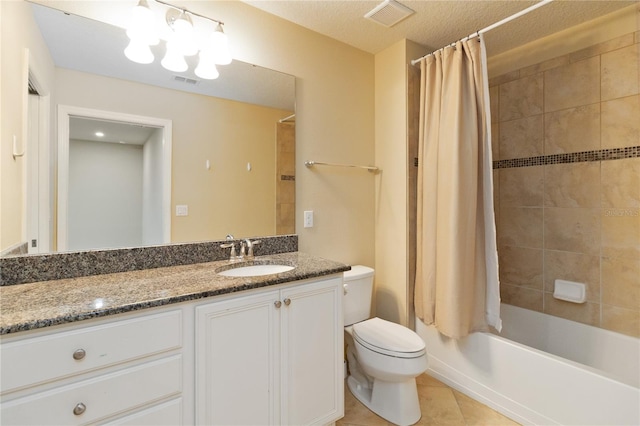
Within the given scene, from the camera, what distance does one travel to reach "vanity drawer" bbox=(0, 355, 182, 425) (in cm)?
87

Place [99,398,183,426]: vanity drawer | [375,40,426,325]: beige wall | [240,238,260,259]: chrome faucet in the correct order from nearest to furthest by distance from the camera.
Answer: [99,398,183,426]: vanity drawer < [240,238,260,259]: chrome faucet < [375,40,426,325]: beige wall

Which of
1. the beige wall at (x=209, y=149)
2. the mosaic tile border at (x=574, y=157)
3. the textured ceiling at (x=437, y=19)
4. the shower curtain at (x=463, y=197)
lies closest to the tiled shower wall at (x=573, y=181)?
the mosaic tile border at (x=574, y=157)

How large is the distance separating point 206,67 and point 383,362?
6.20 ft

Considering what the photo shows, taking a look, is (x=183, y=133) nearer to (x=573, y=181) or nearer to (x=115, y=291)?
(x=115, y=291)

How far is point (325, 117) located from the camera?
2.13 m

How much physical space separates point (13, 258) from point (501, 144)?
10.3ft

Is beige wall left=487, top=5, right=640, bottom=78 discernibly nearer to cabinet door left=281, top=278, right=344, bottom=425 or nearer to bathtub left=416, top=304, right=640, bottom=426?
bathtub left=416, top=304, right=640, bottom=426

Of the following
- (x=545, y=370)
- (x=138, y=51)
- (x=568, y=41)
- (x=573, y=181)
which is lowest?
(x=545, y=370)

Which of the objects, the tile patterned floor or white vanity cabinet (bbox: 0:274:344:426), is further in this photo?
the tile patterned floor

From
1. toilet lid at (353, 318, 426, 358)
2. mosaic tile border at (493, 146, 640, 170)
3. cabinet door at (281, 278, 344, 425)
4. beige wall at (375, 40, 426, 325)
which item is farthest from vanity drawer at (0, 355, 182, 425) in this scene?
mosaic tile border at (493, 146, 640, 170)

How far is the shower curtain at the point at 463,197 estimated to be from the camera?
1846 mm

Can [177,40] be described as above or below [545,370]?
above

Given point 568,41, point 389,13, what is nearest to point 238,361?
point 389,13

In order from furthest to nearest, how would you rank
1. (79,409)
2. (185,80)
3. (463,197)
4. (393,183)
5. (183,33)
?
(393,183)
(463,197)
(185,80)
(183,33)
(79,409)
